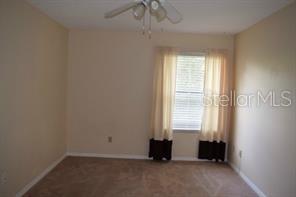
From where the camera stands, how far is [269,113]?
11.0ft

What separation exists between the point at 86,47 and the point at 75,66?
0.42 m

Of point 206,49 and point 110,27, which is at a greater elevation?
point 110,27

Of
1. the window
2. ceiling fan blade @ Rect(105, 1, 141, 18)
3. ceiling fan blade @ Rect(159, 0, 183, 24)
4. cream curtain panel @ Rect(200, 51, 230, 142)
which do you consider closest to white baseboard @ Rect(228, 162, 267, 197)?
cream curtain panel @ Rect(200, 51, 230, 142)

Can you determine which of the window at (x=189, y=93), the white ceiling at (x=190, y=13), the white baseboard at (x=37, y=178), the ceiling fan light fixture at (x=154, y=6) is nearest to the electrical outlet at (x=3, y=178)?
the white baseboard at (x=37, y=178)

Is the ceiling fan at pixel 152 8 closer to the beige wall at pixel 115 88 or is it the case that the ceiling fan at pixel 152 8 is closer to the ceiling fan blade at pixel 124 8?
the ceiling fan blade at pixel 124 8

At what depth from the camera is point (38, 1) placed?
3.17 metres

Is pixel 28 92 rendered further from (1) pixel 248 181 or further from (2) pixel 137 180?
(1) pixel 248 181

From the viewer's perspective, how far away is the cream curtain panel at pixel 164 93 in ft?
15.4

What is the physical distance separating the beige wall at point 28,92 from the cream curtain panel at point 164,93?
5.64 ft

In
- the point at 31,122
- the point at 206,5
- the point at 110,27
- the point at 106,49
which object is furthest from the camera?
the point at 106,49

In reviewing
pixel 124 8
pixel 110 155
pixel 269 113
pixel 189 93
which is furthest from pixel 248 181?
pixel 124 8

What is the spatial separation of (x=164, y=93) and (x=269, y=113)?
1.92m

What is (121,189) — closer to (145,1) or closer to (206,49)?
(145,1)

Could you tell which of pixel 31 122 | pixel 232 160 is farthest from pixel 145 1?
pixel 232 160
